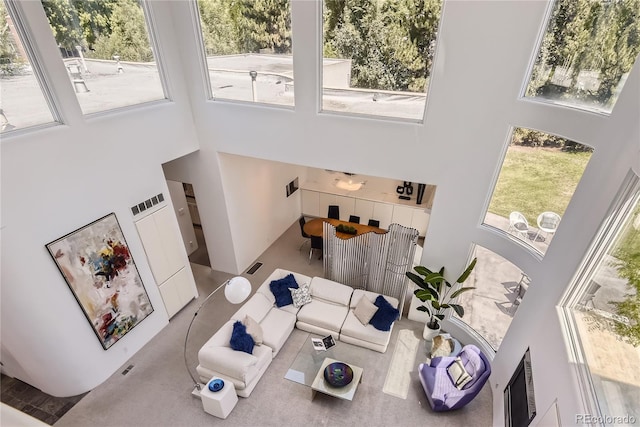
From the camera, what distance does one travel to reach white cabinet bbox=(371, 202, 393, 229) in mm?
10031

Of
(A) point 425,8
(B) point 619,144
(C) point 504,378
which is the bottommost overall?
(C) point 504,378

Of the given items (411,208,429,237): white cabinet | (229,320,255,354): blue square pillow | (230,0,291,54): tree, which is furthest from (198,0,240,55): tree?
(411,208,429,237): white cabinet

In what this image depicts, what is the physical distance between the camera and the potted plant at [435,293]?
618 cm

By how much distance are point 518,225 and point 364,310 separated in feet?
10.7

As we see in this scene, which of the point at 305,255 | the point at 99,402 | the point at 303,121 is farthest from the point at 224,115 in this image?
the point at 99,402

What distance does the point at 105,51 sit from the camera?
5.32m

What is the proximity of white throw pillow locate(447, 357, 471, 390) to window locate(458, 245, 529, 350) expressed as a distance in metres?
1.02

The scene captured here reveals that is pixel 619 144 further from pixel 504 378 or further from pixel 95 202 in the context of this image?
pixel 95 202

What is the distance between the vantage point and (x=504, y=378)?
17.8 feet

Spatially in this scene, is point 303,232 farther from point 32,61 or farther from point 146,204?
point 32,61

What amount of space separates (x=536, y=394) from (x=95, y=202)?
6977 mm

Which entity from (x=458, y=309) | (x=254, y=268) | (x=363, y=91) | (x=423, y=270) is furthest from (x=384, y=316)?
(x=363, y=91)

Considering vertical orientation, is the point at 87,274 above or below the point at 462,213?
below

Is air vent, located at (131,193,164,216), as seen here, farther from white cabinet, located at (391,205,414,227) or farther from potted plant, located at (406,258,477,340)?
white cabinet, located at (391,205,414,227)
